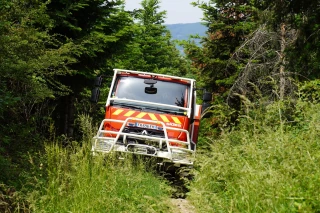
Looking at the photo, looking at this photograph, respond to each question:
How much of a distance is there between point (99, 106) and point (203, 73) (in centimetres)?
499

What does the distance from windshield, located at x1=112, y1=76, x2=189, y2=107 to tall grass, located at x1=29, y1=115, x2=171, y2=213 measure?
3839 mm

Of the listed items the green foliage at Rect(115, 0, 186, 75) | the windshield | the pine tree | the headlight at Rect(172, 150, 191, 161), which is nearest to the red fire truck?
the windshield

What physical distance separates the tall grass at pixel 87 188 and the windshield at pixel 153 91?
384cm

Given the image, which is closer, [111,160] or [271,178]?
[271,178]

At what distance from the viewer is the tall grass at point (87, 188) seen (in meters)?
4.97

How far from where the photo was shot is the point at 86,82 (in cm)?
1489

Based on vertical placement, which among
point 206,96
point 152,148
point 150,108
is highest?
point 206,96

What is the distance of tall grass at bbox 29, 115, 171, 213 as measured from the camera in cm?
497

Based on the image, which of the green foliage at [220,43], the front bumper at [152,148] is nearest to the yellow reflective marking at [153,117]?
the front bumper at [152,148]

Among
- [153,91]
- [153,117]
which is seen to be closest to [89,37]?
[153,91]

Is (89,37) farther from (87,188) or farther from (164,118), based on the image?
(87,188)

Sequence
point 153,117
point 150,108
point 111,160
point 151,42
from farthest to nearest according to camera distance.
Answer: point 151,42, point 150,108, point 153,117, point 111,160

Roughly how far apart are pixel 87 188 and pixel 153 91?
5055mm

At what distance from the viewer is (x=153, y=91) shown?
33.0ft
